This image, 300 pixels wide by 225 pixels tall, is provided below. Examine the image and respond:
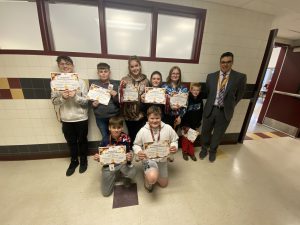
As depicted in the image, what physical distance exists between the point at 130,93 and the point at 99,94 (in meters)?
0.37

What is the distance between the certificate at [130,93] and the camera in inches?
67.7

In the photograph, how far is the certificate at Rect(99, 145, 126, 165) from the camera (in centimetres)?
139

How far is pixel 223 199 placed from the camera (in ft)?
5.33

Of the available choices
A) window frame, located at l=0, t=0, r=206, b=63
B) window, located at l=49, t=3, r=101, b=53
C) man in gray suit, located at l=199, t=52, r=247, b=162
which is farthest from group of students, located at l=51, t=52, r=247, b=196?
window, located at l=49, t=3, r=101, b=53

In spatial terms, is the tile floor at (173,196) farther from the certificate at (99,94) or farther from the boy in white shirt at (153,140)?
the certificate at (99,94)

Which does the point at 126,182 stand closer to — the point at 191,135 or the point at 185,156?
the point at 185,156

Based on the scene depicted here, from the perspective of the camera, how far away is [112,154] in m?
1.41

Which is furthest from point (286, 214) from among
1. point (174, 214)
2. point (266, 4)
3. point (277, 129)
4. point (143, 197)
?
point (277, 129)

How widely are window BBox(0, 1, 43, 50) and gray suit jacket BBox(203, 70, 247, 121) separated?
8.09 ft

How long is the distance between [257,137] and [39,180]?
4105 millimetres

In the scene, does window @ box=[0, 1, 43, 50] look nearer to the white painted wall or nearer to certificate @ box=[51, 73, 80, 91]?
the white painted wall

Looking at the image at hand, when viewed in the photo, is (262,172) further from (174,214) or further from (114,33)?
(114,33)

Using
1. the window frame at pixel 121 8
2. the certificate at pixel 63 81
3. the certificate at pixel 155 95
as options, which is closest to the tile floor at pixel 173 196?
the certificate at pixel 155 95

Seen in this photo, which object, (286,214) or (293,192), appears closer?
(286,214)
